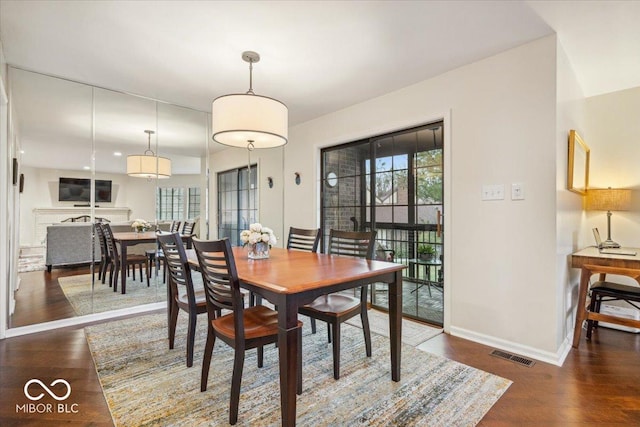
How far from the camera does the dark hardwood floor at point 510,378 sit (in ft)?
5.29

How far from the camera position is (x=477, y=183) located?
262 cm

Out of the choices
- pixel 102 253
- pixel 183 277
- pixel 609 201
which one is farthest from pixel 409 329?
pixel 102 253

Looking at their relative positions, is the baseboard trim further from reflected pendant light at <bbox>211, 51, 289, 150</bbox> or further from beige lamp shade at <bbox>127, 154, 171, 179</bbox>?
beige lamp shade at <bbox>127, 154, 171, 179</bbox>

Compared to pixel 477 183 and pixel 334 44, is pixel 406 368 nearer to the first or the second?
pixel 477 183

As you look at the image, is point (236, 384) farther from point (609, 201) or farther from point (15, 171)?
point (609, 201)

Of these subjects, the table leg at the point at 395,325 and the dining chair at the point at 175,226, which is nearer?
the table leg at the point at 395,325

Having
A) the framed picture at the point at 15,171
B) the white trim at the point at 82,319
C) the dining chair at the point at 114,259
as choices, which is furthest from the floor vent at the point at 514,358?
the framed picture at the point at 15,171

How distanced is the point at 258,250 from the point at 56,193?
233 centimetres

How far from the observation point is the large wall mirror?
2.94 metres

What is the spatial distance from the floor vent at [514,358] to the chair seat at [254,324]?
173cm

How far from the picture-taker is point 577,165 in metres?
2.63

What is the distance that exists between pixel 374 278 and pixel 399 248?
1.59m

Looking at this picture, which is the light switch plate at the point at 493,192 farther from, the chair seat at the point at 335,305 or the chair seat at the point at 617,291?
the chair seat at the point at 335,305

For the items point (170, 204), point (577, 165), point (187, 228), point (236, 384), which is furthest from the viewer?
point (187, 228)
